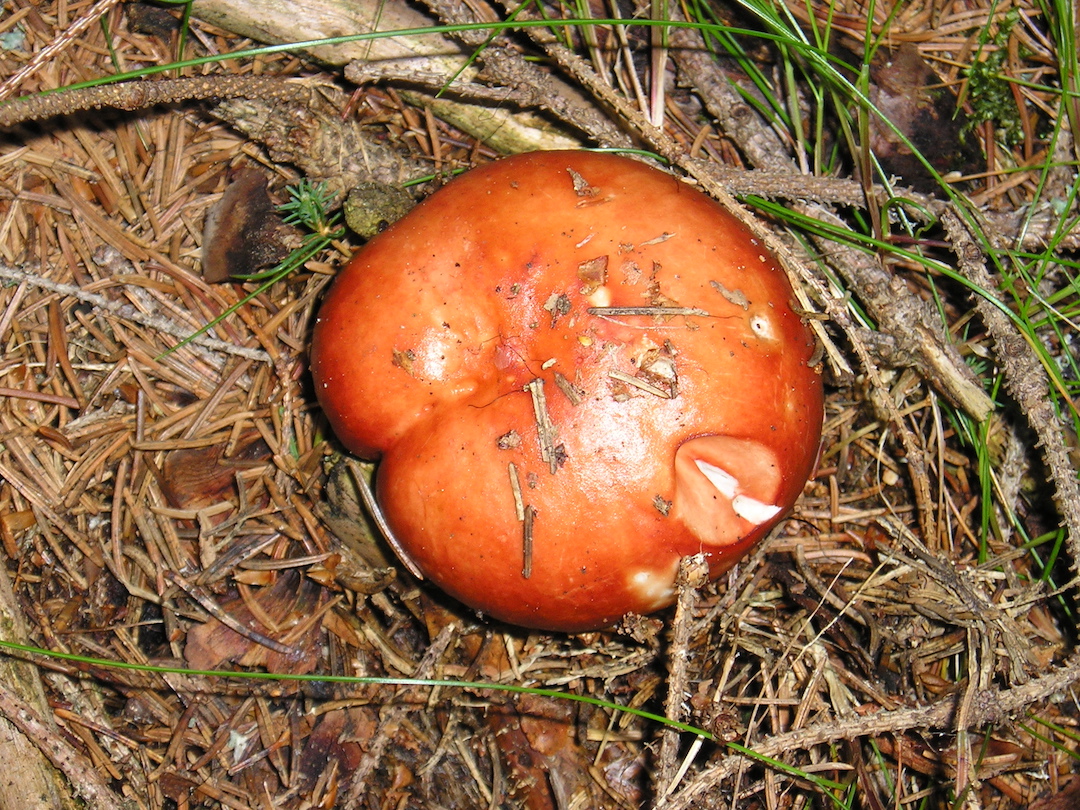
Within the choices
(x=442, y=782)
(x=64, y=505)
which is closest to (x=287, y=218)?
(x=64, y=505)

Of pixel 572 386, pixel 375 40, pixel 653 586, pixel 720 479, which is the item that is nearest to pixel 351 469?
pixel 572 386

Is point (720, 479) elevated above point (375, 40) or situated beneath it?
situated beneath

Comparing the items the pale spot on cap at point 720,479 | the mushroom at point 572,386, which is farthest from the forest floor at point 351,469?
the pale spot on cap at point 720,479

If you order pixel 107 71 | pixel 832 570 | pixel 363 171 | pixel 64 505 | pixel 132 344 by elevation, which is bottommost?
pixel 832 570

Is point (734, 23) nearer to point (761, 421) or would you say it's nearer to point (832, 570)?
point (761, 421)

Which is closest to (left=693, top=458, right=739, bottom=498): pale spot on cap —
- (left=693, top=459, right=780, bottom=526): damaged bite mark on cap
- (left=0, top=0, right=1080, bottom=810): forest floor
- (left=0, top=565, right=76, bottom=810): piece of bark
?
(left=693, top=459, right=780, bottom=526): damaged bite mark on cap

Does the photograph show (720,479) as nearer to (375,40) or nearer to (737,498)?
(737,498)

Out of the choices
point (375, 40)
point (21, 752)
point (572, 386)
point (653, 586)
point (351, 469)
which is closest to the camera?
point (572, 386)

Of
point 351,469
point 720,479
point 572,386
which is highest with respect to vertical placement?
point 572,386

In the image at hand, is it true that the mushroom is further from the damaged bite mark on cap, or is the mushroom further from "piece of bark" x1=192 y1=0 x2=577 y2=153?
"piece of bark" x1=192 y1=0 x2=577 y2=153
